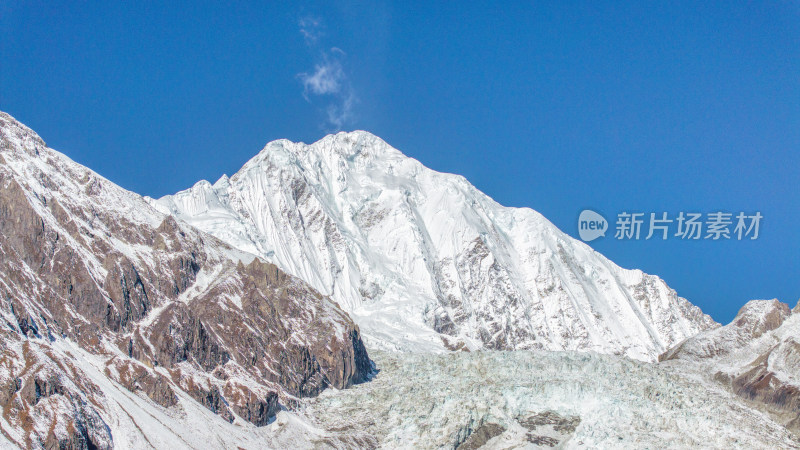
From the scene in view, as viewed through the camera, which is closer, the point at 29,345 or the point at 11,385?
the point at 11,385

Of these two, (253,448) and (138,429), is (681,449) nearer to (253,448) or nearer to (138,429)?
(253,448)

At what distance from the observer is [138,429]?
7205 inches

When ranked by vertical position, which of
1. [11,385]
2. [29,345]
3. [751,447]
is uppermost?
[29,345]

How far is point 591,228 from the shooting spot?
165875mm

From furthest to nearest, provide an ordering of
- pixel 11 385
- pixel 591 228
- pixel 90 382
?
pixel 90 382 < pixel 11 385 < pixel 591 228

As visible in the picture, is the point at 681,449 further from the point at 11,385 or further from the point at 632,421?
the point at 11,385

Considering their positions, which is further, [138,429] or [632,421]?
[632,421]

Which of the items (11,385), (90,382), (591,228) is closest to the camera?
(591,228)

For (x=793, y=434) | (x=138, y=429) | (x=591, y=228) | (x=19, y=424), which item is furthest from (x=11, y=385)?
(x=793, y=434)

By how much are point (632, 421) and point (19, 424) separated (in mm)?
120430

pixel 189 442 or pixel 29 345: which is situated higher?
pixel 29 345

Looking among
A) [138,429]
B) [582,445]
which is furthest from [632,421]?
[138,429]

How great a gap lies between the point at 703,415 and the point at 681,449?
13512 millimetres

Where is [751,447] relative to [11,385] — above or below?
below
